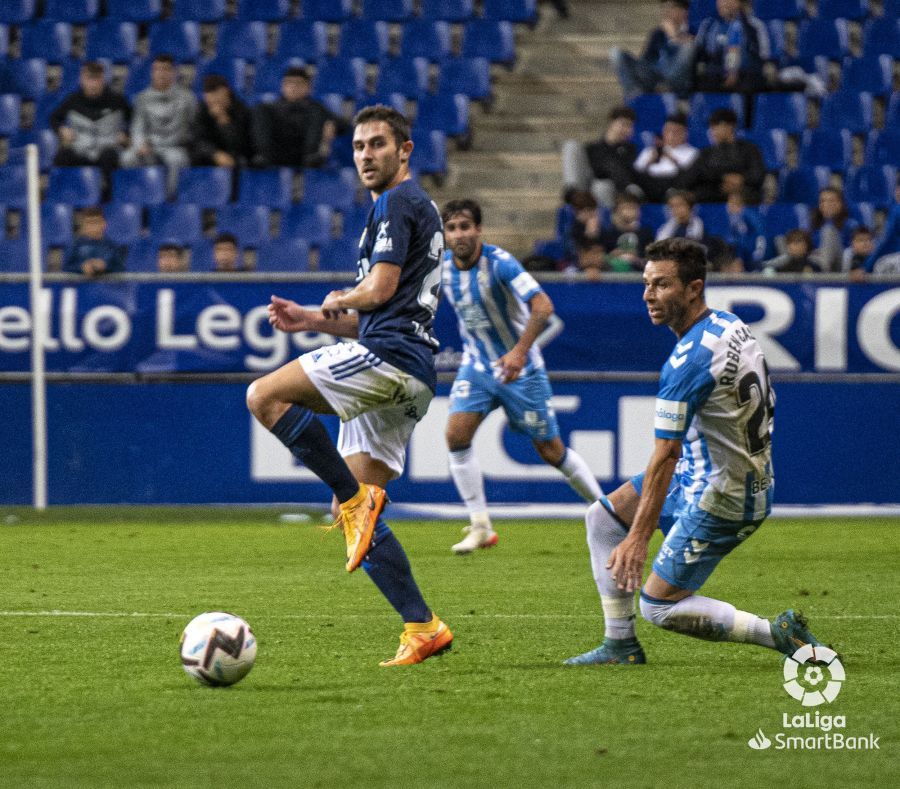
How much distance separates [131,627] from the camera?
7.27 m

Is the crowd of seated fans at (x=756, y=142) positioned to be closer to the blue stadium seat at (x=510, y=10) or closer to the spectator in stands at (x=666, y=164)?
the spectator in stands at (x=666, y=164)

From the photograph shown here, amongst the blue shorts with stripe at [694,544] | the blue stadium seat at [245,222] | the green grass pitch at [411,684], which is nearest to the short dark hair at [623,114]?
the blue stadium seat at [245,222]

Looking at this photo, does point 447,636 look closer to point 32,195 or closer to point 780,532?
point 780,532

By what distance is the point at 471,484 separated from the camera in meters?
10.9

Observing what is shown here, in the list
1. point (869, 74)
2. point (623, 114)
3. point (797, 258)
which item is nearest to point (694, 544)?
point (797, 258)

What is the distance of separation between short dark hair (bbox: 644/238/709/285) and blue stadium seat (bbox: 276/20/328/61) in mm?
12918

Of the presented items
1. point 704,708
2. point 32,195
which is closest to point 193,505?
point 32,195

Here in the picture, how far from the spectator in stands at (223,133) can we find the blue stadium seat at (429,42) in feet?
7.81

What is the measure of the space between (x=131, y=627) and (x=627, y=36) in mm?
12939

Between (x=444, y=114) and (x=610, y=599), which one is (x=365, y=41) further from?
(x=610, y=599)

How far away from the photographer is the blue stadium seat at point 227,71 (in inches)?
699

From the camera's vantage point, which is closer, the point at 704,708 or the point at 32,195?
the point at 704,708

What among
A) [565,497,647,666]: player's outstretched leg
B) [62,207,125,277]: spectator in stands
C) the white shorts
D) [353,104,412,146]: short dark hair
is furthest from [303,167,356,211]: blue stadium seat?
[565,497,647,666]: player's outstretched leg

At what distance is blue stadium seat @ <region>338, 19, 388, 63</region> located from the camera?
714 inches
